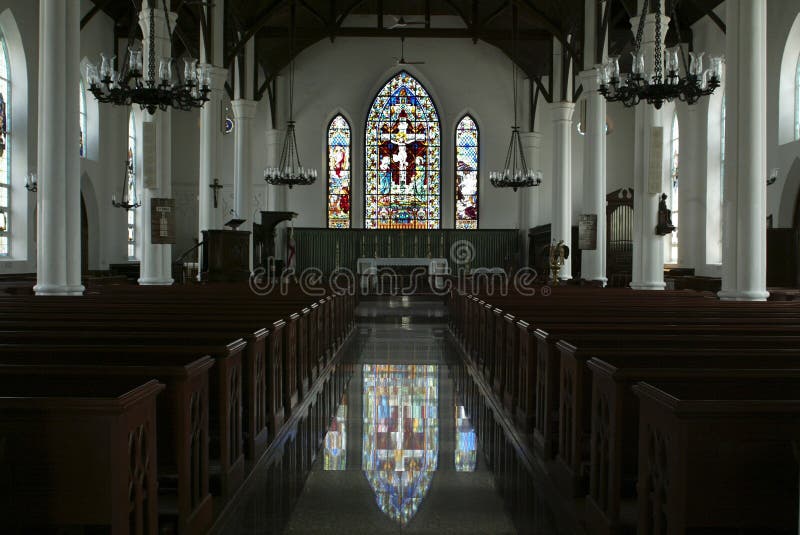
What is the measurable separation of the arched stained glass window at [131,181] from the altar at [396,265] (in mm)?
6571

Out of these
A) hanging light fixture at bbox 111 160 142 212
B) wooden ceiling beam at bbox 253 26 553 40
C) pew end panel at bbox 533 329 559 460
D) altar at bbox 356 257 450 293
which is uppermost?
wooden ceiling beam at bbox 253 26 553 40

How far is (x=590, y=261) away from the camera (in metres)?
14.5

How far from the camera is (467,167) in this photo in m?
24.7

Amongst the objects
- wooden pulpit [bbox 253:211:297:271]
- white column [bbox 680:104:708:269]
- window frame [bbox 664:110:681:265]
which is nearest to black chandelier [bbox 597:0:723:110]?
white column [bbox 680:104:708:269]

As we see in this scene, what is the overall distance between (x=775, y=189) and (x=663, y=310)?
396 inches

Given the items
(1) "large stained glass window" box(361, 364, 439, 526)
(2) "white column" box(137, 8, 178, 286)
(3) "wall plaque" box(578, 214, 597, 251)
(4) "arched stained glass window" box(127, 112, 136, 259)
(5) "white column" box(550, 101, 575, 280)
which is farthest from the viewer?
(4) "arched stained glass window" box(127, 112, 136, 259)

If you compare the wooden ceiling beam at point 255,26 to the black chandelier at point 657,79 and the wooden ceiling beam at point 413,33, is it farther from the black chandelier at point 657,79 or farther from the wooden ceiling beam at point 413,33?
the black chandelier at point 657,79

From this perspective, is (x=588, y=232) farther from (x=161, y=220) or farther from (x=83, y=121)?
(x=83, y=121)

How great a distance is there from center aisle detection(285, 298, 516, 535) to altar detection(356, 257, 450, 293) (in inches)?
492

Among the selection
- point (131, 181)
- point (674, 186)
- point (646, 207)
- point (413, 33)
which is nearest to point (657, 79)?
point (646, 207)

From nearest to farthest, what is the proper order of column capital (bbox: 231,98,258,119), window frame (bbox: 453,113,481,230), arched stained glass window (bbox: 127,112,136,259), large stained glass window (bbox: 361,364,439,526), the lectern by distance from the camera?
large stained glass window (bbox: 361,364,439,526) < the lectern < column capital (bbox: 231,98,258,119) < arched stained glass window (bbox: 127,112,136,259) < window frame (bbox: 453,113,481,230)

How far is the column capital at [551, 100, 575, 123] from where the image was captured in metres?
18.1

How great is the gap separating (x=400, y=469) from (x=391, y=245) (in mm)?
19965

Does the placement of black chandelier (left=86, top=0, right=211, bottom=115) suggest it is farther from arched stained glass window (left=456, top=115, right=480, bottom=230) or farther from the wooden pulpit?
arched stained glass window (left=456, top=115, right=480, bottom=230)
